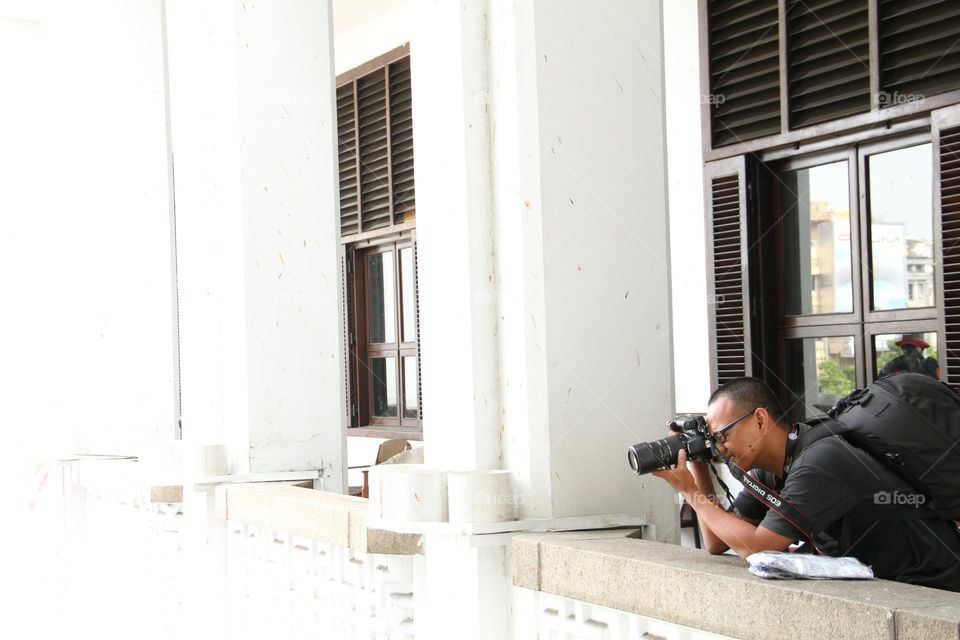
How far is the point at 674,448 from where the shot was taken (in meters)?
2.16

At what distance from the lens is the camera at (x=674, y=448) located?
2121 millimetres

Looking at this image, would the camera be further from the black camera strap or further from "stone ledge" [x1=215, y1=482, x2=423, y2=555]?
"stone ledge" [x1=215, y1=482, x2=423, y2=555]

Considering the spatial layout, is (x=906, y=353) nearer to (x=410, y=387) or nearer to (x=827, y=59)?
(x=827, y=59)

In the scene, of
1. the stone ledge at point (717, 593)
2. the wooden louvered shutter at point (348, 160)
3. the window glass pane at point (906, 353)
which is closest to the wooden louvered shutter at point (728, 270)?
the window glass pane at point (906, 353)

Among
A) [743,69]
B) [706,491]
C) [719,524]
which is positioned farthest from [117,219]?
[719,524]

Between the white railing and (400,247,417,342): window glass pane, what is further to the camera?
(400,247,417,342): window glass pane

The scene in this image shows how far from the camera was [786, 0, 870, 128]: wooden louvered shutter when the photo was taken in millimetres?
4996

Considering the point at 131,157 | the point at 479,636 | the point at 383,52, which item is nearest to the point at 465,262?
the point at 479,636

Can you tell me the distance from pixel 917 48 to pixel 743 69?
104cm

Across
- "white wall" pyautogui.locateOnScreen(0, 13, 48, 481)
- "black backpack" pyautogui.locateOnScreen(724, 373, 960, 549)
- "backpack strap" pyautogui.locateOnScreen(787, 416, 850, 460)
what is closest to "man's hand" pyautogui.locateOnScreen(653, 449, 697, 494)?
"black backpack" pyautogui.locateOnScreen(724, 373, 960, 549)

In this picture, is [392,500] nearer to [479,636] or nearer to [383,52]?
[479,636]

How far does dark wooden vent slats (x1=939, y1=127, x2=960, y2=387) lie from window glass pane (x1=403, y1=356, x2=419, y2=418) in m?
4.80

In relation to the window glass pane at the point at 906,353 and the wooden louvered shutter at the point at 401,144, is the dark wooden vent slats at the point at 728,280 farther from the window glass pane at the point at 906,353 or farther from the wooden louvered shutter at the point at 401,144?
the wooden louvered shutter at the point at 401,144

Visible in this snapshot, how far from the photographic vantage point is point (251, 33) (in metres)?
3.63
